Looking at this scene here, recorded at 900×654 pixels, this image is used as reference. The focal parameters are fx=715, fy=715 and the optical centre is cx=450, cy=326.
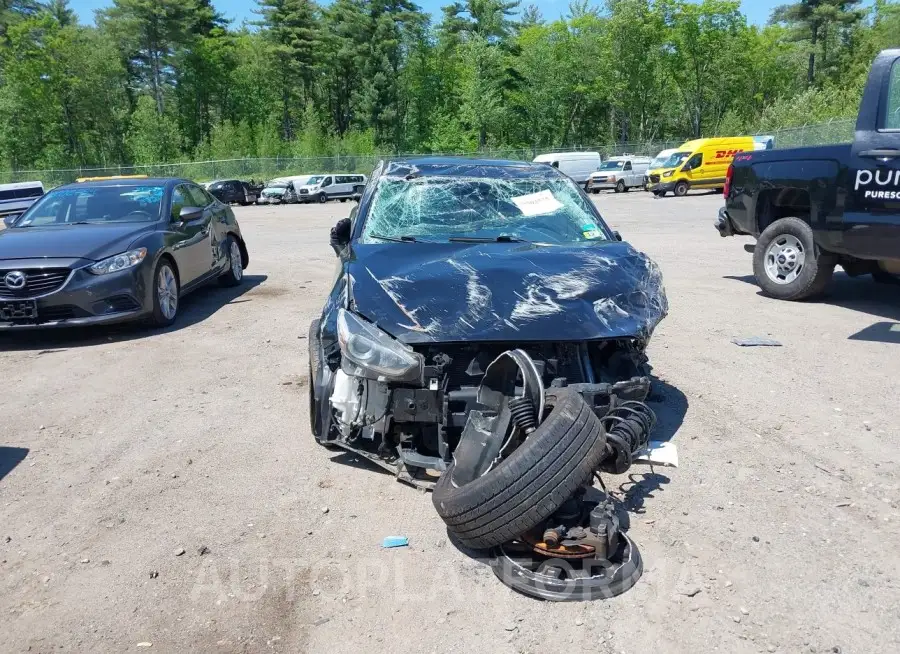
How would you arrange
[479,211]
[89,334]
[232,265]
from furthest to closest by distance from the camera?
[232,265] < [89,334] < [479,211]

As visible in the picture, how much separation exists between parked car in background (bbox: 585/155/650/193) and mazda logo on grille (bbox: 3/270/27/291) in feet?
108

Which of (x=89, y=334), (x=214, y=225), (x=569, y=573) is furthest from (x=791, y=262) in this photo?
(x=89, y=334)

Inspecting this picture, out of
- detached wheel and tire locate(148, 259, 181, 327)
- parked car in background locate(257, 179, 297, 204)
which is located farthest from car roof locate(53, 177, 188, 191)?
parked car in background locate(257, 179, 297, 204)

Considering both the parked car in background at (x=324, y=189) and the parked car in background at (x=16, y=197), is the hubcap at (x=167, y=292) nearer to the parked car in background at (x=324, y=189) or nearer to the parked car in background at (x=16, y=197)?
the parked car in background at (x=16, y=197)

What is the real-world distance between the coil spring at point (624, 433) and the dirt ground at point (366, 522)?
1.14 feet

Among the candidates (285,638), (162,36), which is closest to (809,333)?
(285,638)

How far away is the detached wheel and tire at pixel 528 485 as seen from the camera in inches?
112

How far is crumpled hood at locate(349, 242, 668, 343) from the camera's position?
11.5ft

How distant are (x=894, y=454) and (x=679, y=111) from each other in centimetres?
7095

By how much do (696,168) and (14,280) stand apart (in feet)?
95.5

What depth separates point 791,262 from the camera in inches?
310

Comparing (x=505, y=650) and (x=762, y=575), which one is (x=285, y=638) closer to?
(x=505, y=650)

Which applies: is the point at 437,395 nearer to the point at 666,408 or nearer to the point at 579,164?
the point at 666,408

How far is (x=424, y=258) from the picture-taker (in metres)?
4.12
